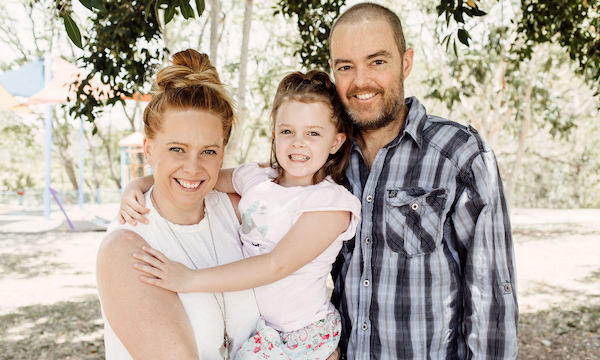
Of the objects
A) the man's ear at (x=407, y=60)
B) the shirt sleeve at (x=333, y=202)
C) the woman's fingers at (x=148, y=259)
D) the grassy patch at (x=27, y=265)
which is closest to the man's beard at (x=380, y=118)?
the man's ear at (x=407, y=60)

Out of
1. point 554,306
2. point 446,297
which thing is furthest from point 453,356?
point 554,306

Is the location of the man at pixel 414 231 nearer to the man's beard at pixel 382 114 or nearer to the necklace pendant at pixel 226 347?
the man's beard at pixel 382 114

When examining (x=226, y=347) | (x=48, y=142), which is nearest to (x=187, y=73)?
(x=226, y=347)

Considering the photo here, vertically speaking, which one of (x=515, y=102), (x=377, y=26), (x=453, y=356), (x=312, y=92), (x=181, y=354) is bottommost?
(x=453, y=356)

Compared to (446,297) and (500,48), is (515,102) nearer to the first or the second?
(500,48)

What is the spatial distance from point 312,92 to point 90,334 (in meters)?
5.68

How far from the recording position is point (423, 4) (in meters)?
13.5

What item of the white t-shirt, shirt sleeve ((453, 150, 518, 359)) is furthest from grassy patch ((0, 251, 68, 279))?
shirt sleeve ((453, 150, 518, 359))

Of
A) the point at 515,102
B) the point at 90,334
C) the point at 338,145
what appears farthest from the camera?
the point at 515,102

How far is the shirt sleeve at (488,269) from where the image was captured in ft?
7.19

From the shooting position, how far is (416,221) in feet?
7.72

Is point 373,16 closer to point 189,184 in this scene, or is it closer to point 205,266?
point 189,184

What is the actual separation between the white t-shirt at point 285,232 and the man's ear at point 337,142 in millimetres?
173

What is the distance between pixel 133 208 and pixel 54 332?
18.2 ft
